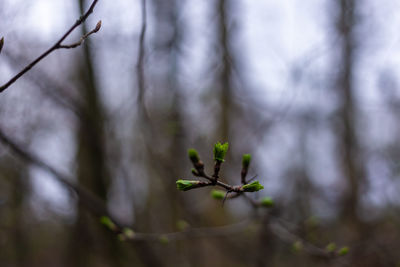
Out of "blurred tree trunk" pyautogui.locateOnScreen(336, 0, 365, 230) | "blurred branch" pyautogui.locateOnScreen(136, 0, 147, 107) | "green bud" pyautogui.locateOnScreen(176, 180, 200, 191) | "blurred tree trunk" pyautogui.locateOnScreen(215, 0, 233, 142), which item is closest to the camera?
"green bud" pyautogui.locateOnScreen(176, 180, 200, 191)

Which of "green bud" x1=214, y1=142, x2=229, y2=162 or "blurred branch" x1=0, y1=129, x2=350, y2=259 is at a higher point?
"blurred branch" x1=0, y1=129, x2=350, y2=259

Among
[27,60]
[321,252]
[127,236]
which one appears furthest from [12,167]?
[321,252]

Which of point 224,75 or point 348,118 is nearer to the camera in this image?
point 224,75

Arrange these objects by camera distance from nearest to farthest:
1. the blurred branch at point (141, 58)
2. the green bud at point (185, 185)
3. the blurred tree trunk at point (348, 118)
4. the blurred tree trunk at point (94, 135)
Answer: the green bud at point (185, 185), the blurred branch at point (141, 58), the blurred tree trunk at point (94, 135), the blurred tree trunk at point (348, 118)

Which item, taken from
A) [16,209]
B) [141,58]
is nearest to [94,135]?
[141,58]

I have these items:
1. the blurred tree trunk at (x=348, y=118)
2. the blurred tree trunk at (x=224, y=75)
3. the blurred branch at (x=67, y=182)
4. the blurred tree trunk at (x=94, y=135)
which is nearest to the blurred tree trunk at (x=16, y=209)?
the blurred tree trunk at (x=94, y=135)

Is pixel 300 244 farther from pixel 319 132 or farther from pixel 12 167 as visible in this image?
pixel 319 132

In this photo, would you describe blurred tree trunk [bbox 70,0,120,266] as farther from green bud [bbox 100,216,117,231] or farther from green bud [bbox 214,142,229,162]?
green bud [bbox 214,142,229,162]

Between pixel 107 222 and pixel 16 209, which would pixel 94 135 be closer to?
pixel 107 222

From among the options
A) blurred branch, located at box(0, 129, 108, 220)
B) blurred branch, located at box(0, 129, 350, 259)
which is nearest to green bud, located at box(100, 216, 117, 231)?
blurred branch, located at box(0, 129, 350, 259)

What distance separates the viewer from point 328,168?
7266 mm

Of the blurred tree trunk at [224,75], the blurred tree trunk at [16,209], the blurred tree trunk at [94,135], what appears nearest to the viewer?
the blurred tree trunk at [94,135]

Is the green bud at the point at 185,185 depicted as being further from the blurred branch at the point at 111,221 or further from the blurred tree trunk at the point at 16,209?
the blurred tree trunk at the point at 16,209

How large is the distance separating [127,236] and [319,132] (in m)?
6.29
